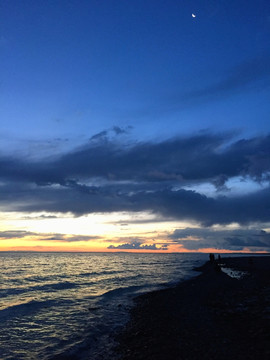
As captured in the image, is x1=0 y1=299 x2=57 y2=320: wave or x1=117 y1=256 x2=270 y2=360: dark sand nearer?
x1=117 y1=256 x2=270 y2=360: dark sand

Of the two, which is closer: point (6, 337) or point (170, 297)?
point (6, 337)

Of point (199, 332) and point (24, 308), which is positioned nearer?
point (199, 332)

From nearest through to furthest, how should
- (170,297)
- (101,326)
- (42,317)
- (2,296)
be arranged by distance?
(101,326) < (42,317) < (170,297) < (2,296)

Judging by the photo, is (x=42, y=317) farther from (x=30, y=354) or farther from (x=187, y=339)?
(x=187, y=339)

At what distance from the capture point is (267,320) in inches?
600

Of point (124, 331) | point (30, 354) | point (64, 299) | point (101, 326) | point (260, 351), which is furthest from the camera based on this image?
point (64, 299)

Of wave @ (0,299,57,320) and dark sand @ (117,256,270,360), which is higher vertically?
dark sand @ (117,256,270,360)

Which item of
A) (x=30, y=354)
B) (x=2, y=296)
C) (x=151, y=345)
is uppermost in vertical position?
(x=151, y=345)

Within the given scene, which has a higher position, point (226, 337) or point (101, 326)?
point (226, 337)

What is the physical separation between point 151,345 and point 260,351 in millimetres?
4956

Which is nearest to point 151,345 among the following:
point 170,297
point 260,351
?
point 260,351

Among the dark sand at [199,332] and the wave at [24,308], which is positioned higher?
the dark sand at [199,332]

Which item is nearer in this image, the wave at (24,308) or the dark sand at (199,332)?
the dark sand at (199,332)

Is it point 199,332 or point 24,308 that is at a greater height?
point 199,332
